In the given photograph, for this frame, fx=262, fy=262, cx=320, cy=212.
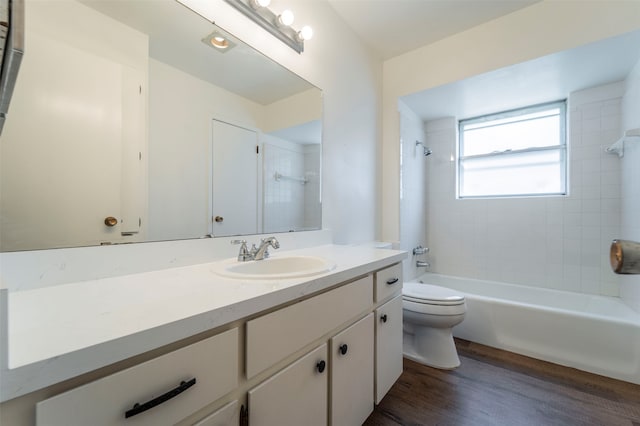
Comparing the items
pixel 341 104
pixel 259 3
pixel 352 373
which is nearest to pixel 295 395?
pixel 352 373

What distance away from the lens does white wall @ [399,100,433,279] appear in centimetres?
251

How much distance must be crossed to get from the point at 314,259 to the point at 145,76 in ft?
3.22

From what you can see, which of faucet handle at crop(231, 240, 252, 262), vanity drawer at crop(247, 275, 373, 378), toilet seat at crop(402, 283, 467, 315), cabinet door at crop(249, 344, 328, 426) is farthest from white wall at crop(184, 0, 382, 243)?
cabinet door at crop(249, 344, 328, 426)

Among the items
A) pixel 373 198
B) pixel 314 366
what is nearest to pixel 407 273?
pixel 373 198

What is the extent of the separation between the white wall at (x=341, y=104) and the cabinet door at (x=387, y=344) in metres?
0.65

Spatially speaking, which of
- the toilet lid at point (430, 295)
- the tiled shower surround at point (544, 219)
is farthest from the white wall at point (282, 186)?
the tiled shower surround at point (544, 219)

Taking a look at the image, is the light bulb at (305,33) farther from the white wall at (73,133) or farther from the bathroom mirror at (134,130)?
the white wall at (73,133)

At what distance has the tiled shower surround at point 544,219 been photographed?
2.15 meters

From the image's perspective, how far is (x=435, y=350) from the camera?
1805 mm

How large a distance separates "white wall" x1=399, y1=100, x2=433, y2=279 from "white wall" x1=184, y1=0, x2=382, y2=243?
31 cm

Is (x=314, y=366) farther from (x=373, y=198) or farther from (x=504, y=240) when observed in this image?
(x=504, y=240)

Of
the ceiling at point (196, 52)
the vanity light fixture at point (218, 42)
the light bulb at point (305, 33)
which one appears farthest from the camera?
the light bulb at point (305, 33)

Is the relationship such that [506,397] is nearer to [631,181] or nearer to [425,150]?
[631,181]

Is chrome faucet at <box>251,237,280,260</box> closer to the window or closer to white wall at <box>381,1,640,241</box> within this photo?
white wall at <box>381,1,640,241</box>
